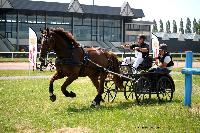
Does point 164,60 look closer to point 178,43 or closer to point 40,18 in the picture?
point 40,18

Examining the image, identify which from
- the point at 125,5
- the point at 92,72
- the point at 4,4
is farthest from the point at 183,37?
the point at 92,72

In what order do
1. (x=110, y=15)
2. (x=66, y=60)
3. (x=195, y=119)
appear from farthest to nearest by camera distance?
(x=110, y=15) < (x=66, y=60) < (x=195, y=119)

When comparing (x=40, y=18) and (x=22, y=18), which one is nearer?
(x=22, y=18)

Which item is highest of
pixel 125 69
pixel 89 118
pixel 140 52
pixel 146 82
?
pixel 140 52

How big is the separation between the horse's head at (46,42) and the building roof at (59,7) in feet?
177

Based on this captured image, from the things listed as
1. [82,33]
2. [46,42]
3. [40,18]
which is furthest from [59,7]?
[46,42]

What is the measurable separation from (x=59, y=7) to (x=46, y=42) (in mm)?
59030

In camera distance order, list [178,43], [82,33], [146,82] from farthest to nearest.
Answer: [178,43], [82,33], [146,82]

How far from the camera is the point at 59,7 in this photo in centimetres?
6881

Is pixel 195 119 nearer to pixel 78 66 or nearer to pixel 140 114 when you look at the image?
pixel 140 114

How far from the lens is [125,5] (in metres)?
77.2

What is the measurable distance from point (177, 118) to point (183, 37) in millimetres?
101161

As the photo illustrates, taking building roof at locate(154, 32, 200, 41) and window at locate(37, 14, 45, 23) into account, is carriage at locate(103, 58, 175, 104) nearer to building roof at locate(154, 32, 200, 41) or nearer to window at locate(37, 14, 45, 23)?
window at locate(37, 14, 45, 23)

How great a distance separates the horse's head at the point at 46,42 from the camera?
1100 cm
